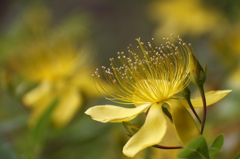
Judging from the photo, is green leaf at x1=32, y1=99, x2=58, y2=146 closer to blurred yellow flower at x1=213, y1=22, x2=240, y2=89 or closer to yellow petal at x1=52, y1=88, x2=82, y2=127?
yellow petal at x1=52, y1=88, x2=82, y2=127

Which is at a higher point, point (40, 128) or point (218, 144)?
point (40, 128)

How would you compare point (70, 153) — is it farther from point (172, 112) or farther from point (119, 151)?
point (172, 112)

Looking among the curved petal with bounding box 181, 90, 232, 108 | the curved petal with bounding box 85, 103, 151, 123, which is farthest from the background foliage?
the curved petal with bounding box 181, 90, 232, 108

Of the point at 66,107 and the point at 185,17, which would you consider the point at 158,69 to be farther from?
the point at 185,17

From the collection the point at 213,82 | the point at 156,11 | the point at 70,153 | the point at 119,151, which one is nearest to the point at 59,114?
the point at 70,153

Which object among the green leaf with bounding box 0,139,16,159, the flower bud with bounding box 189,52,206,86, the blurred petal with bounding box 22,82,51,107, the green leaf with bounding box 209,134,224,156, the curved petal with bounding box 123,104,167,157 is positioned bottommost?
the green leaf with bounding box 209,134,224,156

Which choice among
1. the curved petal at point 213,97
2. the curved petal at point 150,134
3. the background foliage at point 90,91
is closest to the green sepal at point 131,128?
the curved petal at point 150,134

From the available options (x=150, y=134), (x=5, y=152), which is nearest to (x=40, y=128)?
(x=5, y=152)
